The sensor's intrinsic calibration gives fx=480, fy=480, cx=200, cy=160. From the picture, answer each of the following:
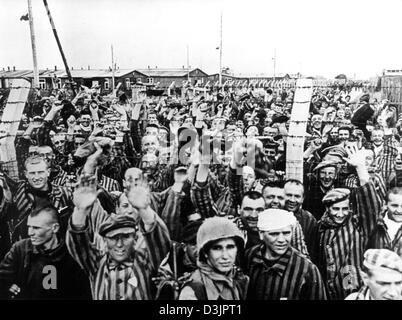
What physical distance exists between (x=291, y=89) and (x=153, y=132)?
0.91 m

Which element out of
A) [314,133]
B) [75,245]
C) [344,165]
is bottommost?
[75,245]

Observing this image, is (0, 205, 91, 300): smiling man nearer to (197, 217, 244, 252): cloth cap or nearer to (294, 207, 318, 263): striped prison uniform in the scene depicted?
(197, 217, 244, 252): cloth cap

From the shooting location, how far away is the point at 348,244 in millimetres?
2947

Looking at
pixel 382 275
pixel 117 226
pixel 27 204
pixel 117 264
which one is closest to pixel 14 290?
pixel 27 204

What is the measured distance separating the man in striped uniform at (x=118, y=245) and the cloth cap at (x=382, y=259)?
1224 mm

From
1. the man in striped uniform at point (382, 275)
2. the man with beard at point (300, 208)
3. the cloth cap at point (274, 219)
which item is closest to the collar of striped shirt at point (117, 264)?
the cloth cap at point (274, 219)

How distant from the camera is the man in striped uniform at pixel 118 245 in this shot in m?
2.97

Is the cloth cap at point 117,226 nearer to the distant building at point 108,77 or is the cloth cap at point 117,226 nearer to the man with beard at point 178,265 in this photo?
the man with beard at point 178,265

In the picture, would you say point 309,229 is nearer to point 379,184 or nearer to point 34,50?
point 379,184

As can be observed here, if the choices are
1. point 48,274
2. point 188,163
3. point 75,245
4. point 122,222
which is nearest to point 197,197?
point 188,163

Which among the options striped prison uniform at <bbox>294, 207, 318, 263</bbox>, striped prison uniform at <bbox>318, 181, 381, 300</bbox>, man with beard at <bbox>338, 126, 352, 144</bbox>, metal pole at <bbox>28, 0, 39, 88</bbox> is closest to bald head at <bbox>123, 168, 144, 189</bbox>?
metal pole at <bbox>28, 0, 39, 88</bbox>

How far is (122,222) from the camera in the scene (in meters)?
2.97
